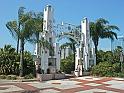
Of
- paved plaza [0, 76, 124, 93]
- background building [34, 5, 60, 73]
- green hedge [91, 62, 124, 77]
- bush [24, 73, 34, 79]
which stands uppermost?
background building [34, 5, 60, 73]

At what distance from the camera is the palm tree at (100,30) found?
39.9 metres

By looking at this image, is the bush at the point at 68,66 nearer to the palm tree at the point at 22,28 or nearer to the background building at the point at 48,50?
the background building at the point at 48,50

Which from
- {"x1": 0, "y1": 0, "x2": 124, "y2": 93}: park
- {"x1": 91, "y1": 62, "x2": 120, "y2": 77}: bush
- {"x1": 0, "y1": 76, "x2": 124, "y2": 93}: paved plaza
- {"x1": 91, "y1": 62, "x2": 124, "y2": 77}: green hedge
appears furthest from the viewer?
{"x1": 91, "y1": 62, "x2": 120, "y2": 77}: bush

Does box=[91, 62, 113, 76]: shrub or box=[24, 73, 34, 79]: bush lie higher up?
box=[91, 62, 113, 76]: shrub

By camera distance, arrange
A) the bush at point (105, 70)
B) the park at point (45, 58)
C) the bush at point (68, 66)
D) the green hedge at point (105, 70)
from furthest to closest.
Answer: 1. the bush at point (68, 66)
2. the bush at point (105, 70)
3. the green hedge at point (105, 70)
4. the park at point (45, 58)

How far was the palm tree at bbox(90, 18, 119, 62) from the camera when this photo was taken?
1571 inches

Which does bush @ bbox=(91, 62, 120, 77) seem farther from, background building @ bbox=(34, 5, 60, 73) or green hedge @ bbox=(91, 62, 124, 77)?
background building @ bbox=(34, 5, 60, 73)

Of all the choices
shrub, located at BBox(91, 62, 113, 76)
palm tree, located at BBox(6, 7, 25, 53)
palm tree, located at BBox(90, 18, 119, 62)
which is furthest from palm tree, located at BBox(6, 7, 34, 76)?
palm tree, located at BBox(90, 18, 119, 62)

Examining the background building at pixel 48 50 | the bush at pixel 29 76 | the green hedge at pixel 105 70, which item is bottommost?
the bush at pixel 29 76

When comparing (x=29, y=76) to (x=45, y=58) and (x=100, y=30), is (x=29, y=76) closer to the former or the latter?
(x=45, y=58)

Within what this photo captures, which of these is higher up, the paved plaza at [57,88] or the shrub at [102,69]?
the shrub at [102,69]

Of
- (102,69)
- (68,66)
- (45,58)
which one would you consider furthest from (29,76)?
(68,66)

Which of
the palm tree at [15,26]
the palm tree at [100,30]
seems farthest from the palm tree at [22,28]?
the palm tree at [100,30]

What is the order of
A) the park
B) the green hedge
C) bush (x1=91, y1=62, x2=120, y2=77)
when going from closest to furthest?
1. the park
2. the green hedge
3. bush (x1=91, y1=62, x2=120, y2=77)
